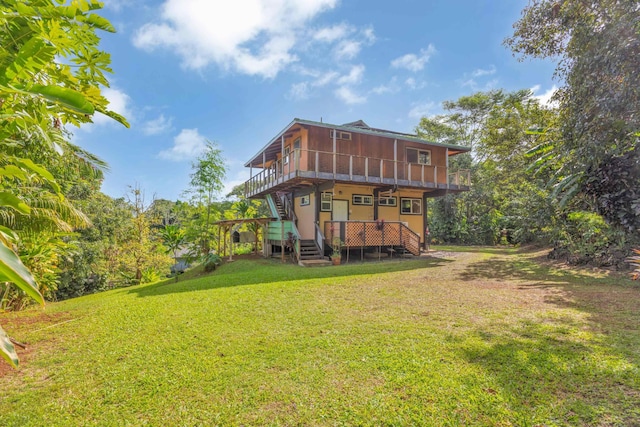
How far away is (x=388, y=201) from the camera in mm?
17125

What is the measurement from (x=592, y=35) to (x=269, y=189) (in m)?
14.5

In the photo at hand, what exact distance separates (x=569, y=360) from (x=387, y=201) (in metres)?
13.9

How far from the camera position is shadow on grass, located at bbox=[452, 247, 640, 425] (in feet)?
8.71

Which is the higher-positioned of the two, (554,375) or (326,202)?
(326,202)

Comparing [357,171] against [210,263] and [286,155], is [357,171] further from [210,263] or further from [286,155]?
[210,263]

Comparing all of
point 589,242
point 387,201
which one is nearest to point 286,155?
point 387,201

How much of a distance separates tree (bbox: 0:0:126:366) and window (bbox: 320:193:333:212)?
12.5 m

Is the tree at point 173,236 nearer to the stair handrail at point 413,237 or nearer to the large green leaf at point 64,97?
the stair handrail at point 413,237

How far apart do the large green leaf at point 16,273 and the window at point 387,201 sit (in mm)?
16439

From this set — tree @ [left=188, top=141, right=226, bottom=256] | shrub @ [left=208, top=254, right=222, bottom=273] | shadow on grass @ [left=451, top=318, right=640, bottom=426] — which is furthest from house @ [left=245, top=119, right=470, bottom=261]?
shadow on grass @ [left=451, top=318, right=640, bottom=426]

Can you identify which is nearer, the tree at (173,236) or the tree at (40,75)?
the tree at (40,75)

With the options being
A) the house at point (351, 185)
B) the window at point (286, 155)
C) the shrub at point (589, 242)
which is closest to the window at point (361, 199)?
the house at point (351, 185)

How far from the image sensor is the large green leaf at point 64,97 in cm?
142

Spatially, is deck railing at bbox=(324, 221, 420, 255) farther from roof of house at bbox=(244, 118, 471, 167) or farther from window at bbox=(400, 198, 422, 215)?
roof of house at bbox=(244, 118, 471, 167)
